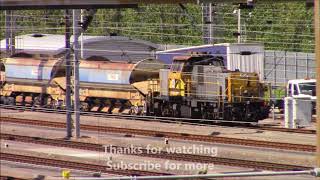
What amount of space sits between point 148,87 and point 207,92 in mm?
2124

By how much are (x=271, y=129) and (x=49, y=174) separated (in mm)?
7587

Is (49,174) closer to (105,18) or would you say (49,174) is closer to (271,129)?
(271,129)

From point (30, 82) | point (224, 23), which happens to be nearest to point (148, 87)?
point (30, 82)

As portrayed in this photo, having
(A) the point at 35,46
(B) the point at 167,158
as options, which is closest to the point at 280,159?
(B) the point at 167,158

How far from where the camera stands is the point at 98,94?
24844 millimetres

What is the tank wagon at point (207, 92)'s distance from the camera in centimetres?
2142

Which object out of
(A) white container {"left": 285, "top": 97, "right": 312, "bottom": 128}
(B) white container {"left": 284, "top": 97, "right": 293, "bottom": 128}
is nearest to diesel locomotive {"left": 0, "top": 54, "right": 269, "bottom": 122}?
(B) white container {"left": 284, "top": 97, "right": 293, "bottom": 128}

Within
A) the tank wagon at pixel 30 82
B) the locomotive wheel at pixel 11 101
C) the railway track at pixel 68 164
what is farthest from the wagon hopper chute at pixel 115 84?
the railway track at pixel 68 164

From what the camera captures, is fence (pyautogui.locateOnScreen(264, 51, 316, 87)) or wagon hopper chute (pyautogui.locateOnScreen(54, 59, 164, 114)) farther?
fence (pyautogui.locateOnScreen(264, 51, 316, 87))

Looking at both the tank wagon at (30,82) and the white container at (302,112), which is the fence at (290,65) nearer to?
the white container at (302,112)

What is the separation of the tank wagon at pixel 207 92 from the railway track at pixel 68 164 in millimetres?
7500

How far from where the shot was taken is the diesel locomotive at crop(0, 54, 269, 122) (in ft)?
70.7

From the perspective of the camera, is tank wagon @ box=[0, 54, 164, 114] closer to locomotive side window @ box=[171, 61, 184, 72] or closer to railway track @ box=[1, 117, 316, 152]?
locomotive side window @ box=[171, 61, 184, 72]

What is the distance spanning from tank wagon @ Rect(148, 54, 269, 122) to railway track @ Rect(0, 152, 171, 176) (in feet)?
24.6
